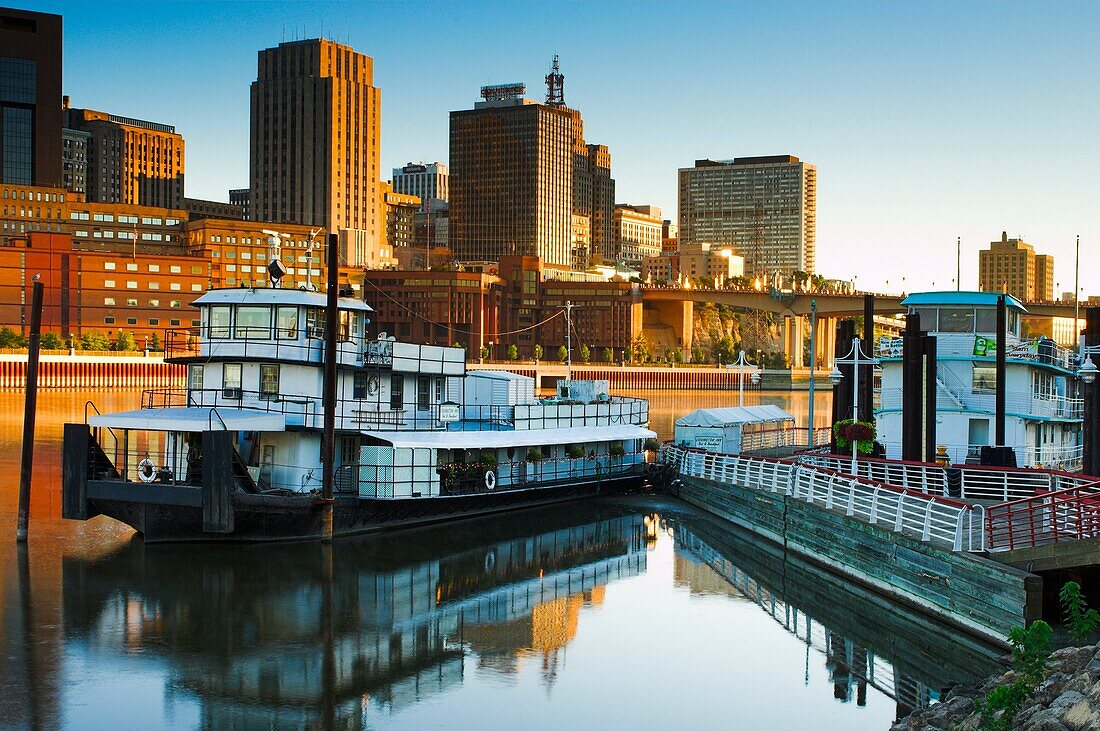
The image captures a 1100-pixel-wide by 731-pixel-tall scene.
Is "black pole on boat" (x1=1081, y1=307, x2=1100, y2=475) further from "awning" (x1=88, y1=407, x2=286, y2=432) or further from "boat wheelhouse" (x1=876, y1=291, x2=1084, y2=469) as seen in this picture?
"awning" (x1=88, y1=407, x2=286, y2=432)

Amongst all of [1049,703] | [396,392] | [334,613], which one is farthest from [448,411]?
[1049,703]

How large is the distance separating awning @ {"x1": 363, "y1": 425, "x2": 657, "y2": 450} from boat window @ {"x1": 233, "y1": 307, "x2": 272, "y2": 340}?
15.0 feet

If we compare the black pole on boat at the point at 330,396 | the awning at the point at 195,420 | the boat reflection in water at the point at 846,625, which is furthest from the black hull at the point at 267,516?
the boat reflection in water at the point at 846,625

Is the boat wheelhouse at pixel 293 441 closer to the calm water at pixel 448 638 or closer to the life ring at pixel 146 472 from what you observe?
the life ring at pixel 146 472

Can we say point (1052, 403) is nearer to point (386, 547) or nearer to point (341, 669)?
point (386, 547)

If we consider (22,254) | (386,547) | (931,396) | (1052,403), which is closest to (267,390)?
(386,547)

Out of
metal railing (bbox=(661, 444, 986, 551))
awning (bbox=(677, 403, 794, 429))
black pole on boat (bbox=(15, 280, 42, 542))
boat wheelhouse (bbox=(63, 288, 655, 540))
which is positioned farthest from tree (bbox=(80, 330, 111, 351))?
metal railing (bbox=(661, 444, 986, 551))

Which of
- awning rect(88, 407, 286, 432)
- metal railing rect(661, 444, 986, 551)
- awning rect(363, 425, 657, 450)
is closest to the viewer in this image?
metal railing rect(661, 444, 986, 551)

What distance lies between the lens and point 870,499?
34.2 m

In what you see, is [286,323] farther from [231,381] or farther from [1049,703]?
[1049,703]

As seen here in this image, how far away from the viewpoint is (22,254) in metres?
157

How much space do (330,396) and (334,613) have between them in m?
7.82

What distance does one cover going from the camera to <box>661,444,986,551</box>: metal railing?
1137 inches

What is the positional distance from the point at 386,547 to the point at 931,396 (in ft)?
61.6
